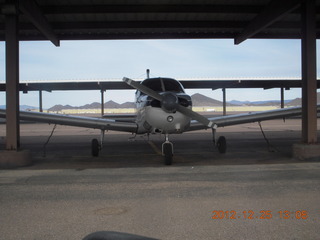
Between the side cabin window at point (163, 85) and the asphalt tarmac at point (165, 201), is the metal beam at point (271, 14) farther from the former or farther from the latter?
the asphalt tarmac at point (165, 201)

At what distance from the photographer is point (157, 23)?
11.2 metres

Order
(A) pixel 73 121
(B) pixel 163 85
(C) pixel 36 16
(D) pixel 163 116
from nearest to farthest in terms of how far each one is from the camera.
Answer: (D) pixel 163 116 → (C) pixel 36 16 → (B) pixel 163 85 → (A) pixel 73 121

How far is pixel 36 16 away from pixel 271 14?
6.91 meters

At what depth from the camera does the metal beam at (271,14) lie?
8825 millimetres

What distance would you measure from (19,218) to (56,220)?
1.77 ft

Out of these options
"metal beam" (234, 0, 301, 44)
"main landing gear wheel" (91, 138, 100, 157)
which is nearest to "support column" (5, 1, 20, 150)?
"main landing gear wheel" (91, 138, 100, 157)

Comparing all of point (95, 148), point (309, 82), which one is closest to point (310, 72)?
point (309, 82)

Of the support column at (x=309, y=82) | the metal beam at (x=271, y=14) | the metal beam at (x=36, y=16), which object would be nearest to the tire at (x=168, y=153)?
the support column at (x=309, y=82)

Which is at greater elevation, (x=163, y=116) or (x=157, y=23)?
Result: (x=157, y=23)

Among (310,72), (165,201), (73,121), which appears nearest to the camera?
(165,201)

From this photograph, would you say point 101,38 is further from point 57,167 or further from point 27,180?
point 27,180

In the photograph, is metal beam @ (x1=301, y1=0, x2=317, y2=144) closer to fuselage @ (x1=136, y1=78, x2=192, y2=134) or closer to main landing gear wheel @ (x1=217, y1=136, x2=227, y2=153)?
main landing gear wheel @ (x1=217, y1=136, x2=227, y2=153)

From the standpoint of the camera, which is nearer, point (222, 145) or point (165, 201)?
point (165, 201)

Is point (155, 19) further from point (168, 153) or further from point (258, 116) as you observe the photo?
point (168, 153)
